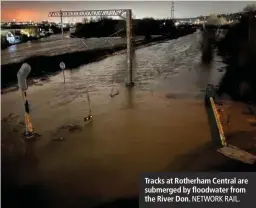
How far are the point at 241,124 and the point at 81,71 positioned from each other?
1747 centimetres

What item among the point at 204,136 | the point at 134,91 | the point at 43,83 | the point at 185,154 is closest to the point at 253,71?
the point at 134,91

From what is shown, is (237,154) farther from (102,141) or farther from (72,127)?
(72,127)

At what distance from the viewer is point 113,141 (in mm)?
10297

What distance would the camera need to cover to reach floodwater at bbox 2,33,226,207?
777 centimetres

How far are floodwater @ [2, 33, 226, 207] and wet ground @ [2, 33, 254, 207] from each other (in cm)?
2

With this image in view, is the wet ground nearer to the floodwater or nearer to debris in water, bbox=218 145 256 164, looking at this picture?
the floodwater

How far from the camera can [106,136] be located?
10.8 m

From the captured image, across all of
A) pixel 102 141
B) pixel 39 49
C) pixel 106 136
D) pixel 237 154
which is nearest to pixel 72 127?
pixel 106 136

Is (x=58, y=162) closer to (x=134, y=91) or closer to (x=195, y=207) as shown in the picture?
(x=195, y=207)

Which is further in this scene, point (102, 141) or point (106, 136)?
point (106, 136)

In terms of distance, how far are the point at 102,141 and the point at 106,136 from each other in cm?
46

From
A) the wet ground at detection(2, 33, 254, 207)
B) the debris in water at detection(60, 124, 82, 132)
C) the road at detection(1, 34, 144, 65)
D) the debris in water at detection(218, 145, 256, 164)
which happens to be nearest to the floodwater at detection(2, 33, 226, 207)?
the wet ground at detection(2, 33, 254, 207)

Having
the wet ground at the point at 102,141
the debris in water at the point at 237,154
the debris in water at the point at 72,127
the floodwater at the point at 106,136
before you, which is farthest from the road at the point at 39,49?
the debris in water at the point at 237,154

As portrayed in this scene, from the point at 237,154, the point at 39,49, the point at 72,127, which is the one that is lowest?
→ the point at 237,154
